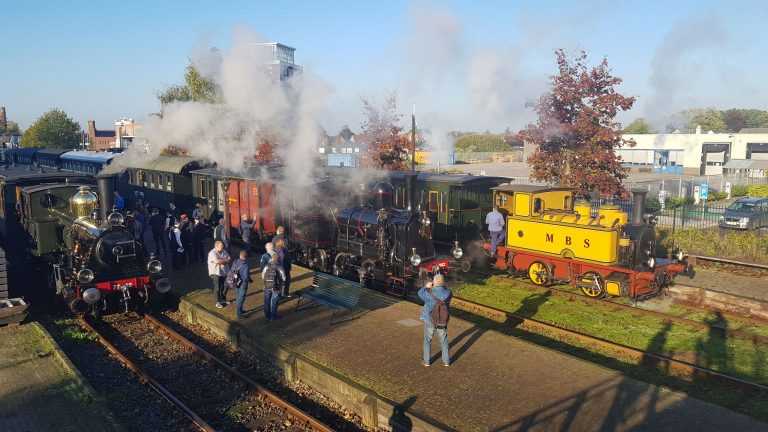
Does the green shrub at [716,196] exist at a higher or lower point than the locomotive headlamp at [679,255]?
lower

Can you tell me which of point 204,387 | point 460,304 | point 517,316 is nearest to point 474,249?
point 460,304

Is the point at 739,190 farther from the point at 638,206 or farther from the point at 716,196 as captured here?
the point at 638,206

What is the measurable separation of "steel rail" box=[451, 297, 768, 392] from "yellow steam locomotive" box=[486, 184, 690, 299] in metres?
2.58

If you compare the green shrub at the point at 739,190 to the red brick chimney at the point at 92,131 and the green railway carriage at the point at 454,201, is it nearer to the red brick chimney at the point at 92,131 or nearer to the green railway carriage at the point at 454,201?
the green railway carriage at the point at 454,201

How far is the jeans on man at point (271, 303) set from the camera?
405 inches

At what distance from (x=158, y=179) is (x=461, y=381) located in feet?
65.8

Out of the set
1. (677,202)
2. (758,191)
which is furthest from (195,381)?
(758,191)

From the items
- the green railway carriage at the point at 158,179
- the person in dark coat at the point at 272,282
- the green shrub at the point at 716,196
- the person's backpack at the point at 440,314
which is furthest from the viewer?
Result: the green shrub at the point at 716,196

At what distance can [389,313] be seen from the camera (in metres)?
10.9

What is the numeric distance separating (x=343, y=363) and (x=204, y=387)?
2.19 m

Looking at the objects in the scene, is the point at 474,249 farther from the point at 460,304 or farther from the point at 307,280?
the point at 307,280

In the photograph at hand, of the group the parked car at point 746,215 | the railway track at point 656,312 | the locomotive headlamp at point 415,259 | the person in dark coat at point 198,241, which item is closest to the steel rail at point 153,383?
the person in dark coat at point 198,241

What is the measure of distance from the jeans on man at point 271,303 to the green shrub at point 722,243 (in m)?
12.2

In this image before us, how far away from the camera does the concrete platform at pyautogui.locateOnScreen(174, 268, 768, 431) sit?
258 inches
